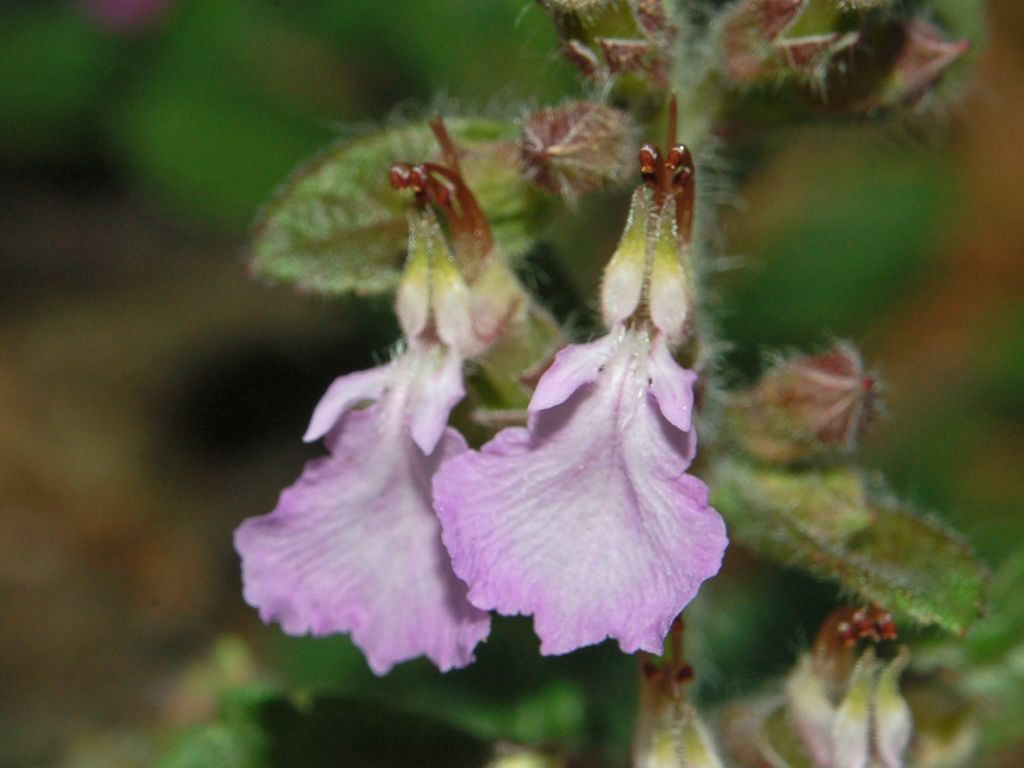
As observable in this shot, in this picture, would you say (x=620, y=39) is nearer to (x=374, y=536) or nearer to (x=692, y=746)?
(x=374, y=536)

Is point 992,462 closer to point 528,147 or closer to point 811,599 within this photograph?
point 811,599

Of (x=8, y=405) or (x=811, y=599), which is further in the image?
(x=8, y=405)

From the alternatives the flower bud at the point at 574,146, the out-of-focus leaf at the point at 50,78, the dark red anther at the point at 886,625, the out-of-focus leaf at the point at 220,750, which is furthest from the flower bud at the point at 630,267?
the out-of-focus leaf at the point at 50,78

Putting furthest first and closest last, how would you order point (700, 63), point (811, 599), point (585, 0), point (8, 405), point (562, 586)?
1. point (8, 405)
2. point (811, 599)
3. point (700, 63)
4. point (585, 0)
5. point (562, 586)

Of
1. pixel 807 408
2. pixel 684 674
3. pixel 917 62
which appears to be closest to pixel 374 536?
pixel 684 674

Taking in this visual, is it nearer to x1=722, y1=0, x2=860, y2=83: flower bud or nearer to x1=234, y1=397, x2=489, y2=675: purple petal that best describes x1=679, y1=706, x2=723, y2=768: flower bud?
x1=234, y1=397, x2=489, y2=675: purple petal

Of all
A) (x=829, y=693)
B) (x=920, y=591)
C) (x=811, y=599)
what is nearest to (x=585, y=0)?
(x=920, y=591)

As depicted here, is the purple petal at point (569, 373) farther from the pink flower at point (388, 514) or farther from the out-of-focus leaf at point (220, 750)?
the out-of-focus leaf at point (220, 750)
